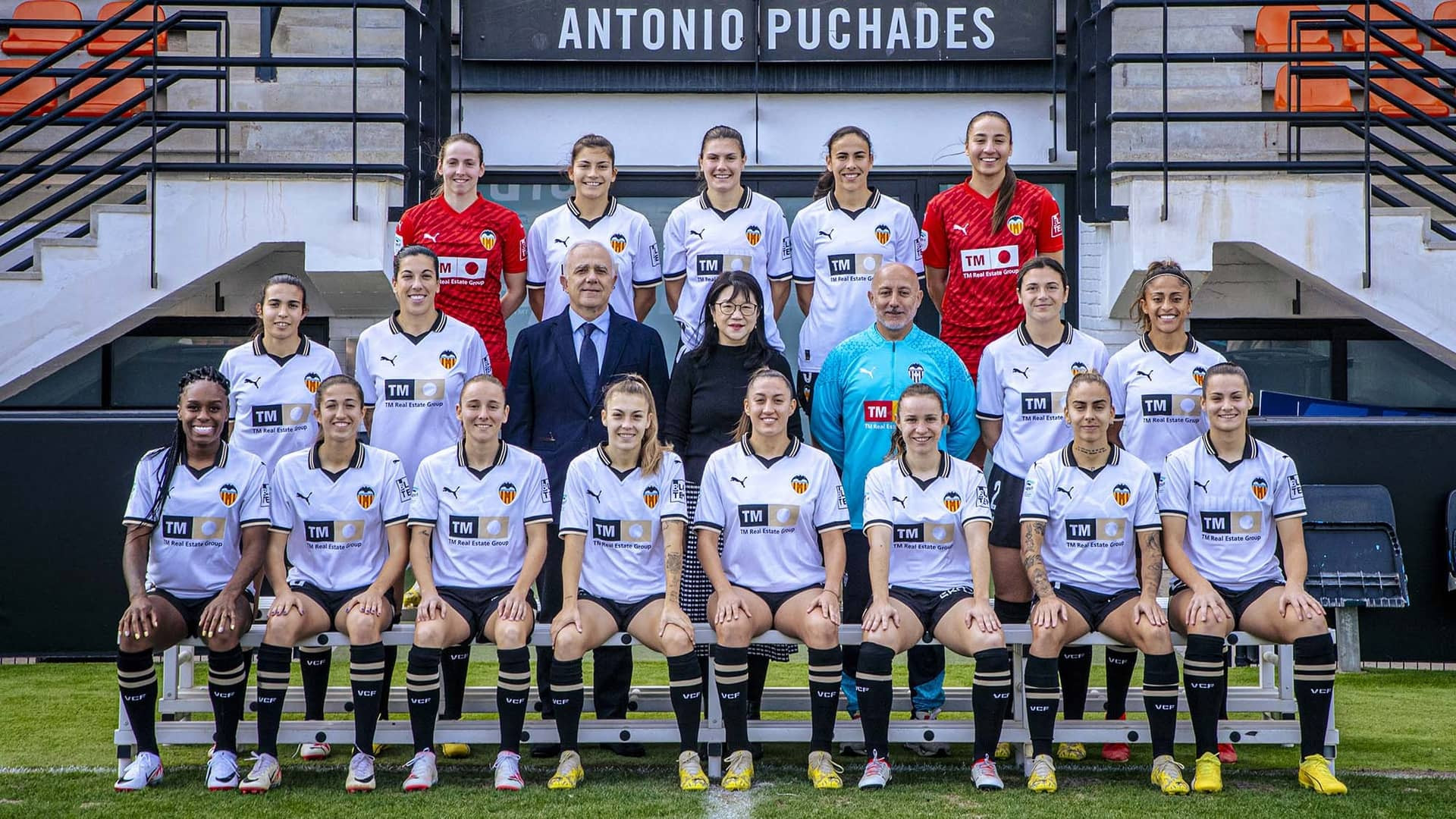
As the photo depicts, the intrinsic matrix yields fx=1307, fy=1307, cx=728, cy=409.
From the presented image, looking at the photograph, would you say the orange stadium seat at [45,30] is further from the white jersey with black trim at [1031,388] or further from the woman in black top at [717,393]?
the white jersey with black trim at [1031,388]

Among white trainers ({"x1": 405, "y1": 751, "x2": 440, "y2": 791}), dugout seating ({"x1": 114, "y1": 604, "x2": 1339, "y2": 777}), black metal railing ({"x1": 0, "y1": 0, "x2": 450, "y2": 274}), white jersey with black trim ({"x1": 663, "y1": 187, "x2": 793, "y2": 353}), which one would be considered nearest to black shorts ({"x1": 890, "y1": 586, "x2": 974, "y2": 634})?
dugout seating ({"x1": 114, "y1": 604, "x2": 1339, "y2": 777})

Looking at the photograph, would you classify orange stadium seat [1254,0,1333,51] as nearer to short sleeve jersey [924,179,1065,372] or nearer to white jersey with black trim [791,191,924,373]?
short sleeve jersey [924,179,1065,372]

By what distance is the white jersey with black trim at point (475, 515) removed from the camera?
16.1 feet

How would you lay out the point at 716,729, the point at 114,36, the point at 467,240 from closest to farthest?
the point at 716,729 < the point at 467,240 < the point at 114,36

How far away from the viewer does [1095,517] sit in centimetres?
479

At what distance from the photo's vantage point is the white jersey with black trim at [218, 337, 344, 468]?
17.7 feet

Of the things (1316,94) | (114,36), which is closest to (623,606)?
(1316,94)

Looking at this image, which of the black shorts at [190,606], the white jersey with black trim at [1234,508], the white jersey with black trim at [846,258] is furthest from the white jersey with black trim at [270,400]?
the white jersey with black trim at [1234,508]

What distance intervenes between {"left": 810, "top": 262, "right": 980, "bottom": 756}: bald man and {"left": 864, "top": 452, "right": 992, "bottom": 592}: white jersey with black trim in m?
0.30

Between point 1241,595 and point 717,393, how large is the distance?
6.86ft

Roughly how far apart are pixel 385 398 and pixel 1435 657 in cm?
553

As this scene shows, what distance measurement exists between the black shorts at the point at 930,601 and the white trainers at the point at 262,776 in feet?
7.45

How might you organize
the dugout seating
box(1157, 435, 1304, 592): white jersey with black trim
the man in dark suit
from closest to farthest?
the dugout seating, box(1157, 435, 1304, 592): white jersey with black trim, the man in dark suit

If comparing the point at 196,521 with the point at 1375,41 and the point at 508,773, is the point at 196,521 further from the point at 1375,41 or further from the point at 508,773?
the point at 1375,41
